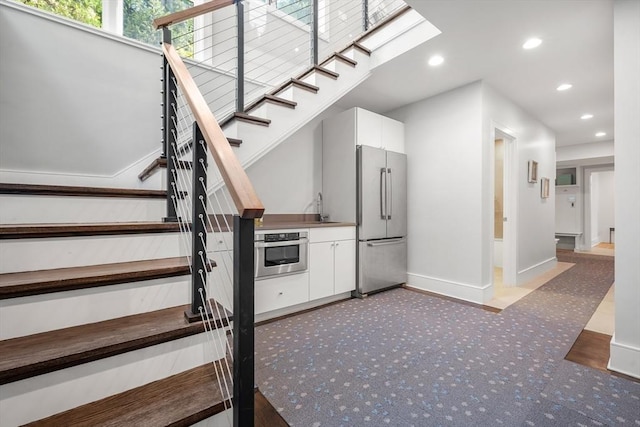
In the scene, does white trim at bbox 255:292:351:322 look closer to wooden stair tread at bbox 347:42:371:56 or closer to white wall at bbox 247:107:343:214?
white wall at bbox 247:107:343:214

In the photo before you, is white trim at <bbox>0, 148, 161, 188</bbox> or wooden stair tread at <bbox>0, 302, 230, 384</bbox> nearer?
wooden stair tread at <bbox>0, 302, 230, 384</bbox>

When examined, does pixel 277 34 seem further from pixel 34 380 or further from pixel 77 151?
pixel 34 380

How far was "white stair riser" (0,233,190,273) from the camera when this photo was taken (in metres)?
1.21

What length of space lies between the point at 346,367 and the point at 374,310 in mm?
1151

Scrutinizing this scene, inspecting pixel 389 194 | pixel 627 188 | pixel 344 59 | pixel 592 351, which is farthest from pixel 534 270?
pixel 344 59

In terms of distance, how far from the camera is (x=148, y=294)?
4.28 feet

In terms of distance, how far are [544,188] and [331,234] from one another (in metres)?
4.00

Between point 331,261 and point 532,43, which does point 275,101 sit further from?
point 532,43

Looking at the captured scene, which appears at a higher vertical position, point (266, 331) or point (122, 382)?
point (122, 382)

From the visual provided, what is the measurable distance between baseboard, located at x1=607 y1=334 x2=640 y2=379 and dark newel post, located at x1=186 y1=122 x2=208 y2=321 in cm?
260

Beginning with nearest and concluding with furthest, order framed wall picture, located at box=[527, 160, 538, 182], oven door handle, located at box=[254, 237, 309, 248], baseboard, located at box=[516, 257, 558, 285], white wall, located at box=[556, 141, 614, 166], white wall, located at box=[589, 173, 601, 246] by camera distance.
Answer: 1. oven door handle, located at box=[254, 237, 309, 248]
2. baseboard, located at box=[516, 257, 558, 285]
3. framed wall picture, located at box=[527, 160, 538, 182]
4. white wall, located at box=[556, 141, 614, 166]
5. white wall, located at box=[589, 173, 601, 246]

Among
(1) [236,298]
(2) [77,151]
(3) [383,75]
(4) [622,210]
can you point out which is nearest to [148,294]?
(1) [236,298]

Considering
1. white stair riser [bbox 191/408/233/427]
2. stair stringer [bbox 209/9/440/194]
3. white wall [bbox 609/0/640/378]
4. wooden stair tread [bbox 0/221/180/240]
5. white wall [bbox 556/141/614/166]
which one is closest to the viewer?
white stair riser [bbox 191/408/233/427]

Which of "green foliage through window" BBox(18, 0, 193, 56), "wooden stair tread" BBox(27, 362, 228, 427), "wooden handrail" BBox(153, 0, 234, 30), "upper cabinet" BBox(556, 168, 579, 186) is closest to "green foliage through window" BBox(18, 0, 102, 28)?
"green foliage through window" BBox(18, 0, 193, 56)
